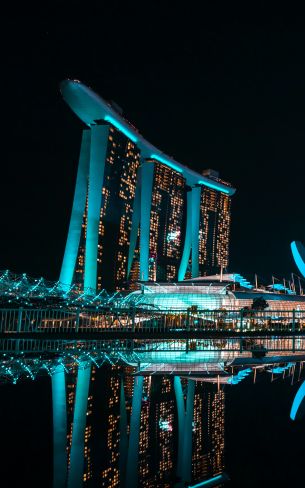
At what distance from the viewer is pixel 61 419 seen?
167 inches

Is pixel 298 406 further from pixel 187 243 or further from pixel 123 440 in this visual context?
pixel 187 243

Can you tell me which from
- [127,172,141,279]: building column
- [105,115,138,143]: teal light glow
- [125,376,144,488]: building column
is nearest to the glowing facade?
[127,172,141,279]: building column

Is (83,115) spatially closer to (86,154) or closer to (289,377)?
(86,154)

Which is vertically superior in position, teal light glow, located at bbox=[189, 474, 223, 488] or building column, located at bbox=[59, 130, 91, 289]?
building column, located at bbox=[59, 130, 91, 289]

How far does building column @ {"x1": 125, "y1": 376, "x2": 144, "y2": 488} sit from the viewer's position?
116 inches

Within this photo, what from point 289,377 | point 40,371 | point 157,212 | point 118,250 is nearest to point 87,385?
point 40,371

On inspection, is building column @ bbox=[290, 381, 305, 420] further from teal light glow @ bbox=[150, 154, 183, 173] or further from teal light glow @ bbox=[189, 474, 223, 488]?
teal light glow @ bbox=[150, 154, 183, 173]

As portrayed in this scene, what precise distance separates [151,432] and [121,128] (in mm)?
59007

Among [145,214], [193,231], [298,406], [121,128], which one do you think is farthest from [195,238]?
[298,406]

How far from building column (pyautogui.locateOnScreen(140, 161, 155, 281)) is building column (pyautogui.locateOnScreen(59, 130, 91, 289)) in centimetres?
1478

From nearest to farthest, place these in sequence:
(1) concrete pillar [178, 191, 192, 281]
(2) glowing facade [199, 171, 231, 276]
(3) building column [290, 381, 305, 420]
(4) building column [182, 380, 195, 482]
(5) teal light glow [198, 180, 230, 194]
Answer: (4) building column [182, 380, 195, 482]
(3) building column [290, 381, 305, 420]
(1) concrete pillar [178, 191, 192, 281]
(5) teal light glow [198, 180, 230, 194]
(2) glowing facade [199, 171, 231, 276]

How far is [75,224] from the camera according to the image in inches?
1946

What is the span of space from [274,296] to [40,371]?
45.0 m

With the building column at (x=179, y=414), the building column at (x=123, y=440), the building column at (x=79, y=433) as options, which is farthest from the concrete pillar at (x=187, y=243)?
the building column at (x=123, y=440)
